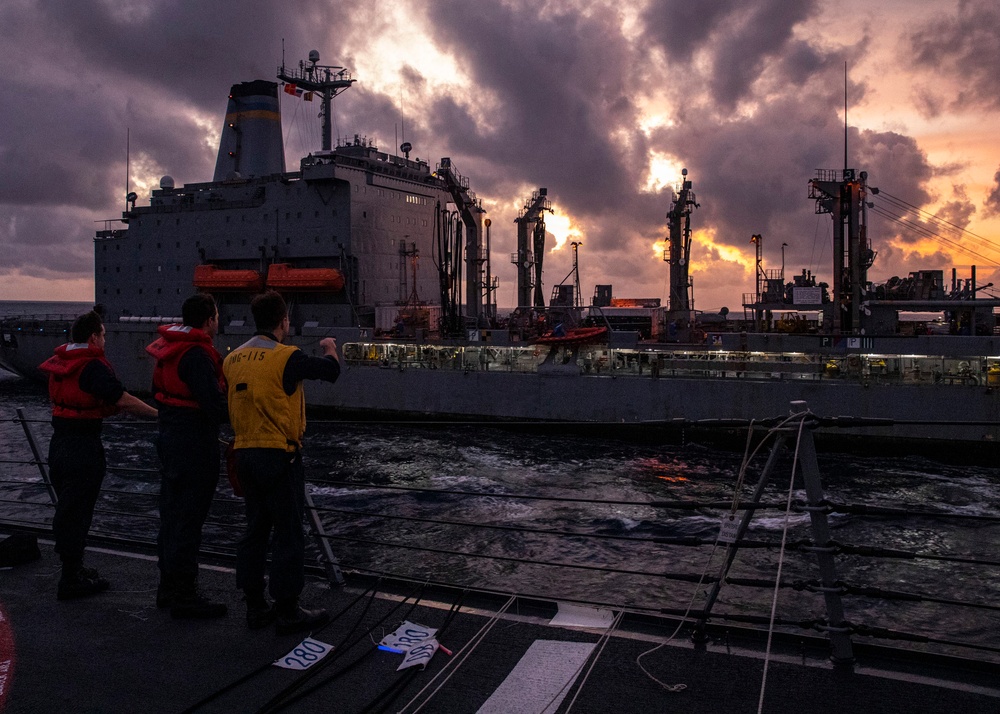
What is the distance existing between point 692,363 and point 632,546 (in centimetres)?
1100

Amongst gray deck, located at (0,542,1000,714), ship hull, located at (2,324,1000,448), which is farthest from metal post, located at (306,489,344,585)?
ship hull, located at (2,324,1000,448)

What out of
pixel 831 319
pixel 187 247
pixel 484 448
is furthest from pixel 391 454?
pixel 831 319

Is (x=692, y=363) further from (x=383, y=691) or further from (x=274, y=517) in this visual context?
(x=383, y=691)

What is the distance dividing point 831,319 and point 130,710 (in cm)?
3436

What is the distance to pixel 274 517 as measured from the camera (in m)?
3.70

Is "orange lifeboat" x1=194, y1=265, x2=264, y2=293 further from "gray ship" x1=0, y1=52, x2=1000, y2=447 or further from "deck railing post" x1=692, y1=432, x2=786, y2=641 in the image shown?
"deck railing post" x1=692, y1=432, x2=786, y2=641

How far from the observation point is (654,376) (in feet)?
68.1

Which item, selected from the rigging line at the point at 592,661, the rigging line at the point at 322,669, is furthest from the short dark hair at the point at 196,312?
the rigging line at the point at 592,661

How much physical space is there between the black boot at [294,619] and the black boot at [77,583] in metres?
1.45

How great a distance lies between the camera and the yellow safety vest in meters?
3.63

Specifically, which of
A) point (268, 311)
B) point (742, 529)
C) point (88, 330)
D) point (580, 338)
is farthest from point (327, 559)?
point (580, 338)

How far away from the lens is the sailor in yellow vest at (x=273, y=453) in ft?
11.9

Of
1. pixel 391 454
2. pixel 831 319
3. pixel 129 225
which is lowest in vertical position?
pixel 391 454

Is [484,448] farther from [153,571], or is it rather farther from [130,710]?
[130,710]
